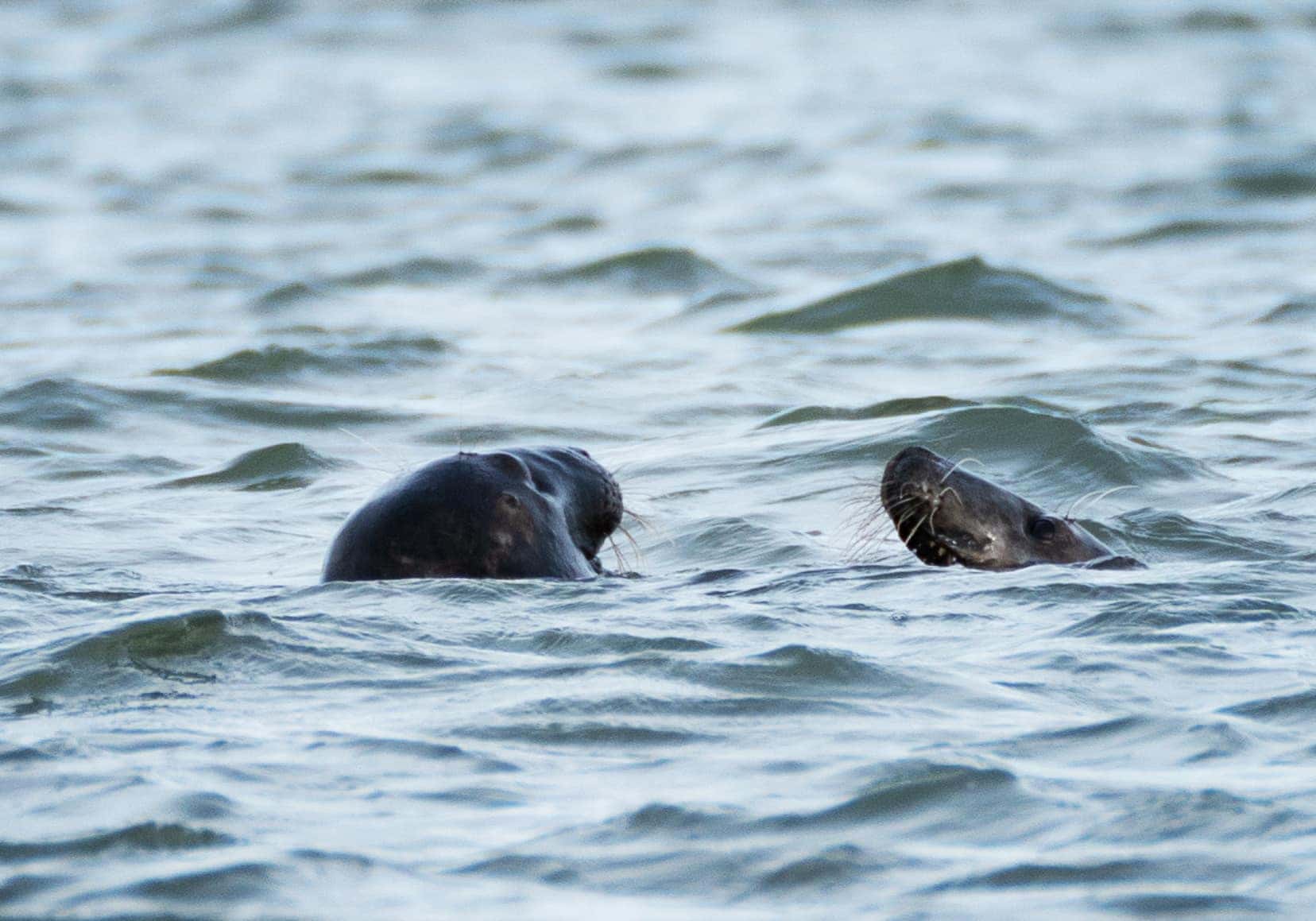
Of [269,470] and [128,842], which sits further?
[269,470]

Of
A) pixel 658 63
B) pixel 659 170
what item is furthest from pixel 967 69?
pixel 659 170

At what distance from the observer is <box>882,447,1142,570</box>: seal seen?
321 inches

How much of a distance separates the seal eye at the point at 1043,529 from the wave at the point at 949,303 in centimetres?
771

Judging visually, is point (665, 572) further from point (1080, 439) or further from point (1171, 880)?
point (1171, 880)

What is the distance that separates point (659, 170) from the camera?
24.4m

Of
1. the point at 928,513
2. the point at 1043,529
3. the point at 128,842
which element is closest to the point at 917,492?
the point at 928,513

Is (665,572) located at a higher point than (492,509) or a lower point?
lower

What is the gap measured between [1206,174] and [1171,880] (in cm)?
1900

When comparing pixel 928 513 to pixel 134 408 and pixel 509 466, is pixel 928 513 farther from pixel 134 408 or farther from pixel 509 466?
pixel 134 408

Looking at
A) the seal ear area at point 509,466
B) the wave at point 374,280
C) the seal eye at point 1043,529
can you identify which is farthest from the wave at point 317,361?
the seal eye at point 1043,529

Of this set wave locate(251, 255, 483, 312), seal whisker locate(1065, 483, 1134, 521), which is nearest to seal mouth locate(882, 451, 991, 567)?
seal whisker locate(1065, 483, 1134, 521)

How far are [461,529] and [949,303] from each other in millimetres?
9753

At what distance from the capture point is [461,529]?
7379mm

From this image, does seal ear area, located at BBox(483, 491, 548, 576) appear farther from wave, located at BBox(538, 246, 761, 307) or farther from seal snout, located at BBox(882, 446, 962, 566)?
wave, located at BBox(538, 246, 761, 307)
